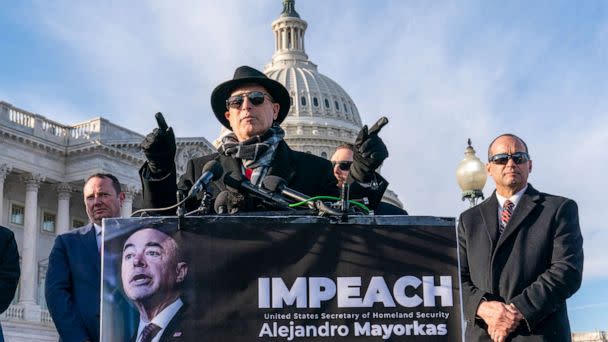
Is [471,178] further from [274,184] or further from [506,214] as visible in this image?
[274,184]

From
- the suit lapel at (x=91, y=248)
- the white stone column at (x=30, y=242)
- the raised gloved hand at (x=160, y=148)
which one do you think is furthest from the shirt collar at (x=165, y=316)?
the white stone column at (x=30, y=242)

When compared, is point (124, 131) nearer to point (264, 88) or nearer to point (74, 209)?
point (74, 209)

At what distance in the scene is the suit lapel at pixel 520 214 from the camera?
204 inches

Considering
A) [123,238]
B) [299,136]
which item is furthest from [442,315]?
[299,136]

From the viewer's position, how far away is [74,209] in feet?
172

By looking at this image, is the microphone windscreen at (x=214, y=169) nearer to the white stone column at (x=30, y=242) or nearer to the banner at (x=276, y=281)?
the banner at (x=276, y=281)

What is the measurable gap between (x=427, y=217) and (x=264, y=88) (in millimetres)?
1664

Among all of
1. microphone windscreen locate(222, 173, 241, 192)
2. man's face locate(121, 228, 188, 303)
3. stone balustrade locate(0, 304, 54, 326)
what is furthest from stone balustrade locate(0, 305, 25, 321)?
man's face locate(121, 228, 188, 303)

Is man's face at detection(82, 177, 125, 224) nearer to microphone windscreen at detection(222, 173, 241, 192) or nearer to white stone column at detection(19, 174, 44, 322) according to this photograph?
microphone windscreen at detection(222, 173, 241, 192)

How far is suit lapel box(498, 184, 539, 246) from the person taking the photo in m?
5.18

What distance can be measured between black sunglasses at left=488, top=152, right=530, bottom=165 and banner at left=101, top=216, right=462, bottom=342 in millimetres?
1917

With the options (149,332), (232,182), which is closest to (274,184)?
(232,182)

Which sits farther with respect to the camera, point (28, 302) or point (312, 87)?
point (312, 87)

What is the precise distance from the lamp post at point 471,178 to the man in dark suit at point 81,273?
28.4ft
